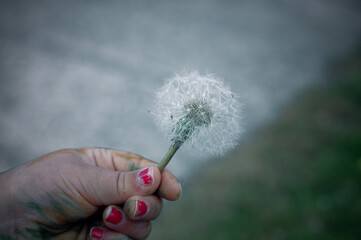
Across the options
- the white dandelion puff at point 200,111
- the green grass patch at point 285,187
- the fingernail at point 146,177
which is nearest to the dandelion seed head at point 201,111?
the white dandelion puff at point 200,111

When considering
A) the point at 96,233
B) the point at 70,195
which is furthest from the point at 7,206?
the point at 96,233

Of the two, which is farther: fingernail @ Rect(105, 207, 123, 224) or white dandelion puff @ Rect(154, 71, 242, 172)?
fingernail @ Rect(105, 207, 123, 224)

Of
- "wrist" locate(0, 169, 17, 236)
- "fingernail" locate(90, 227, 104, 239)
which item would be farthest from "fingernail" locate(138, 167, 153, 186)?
"wrist" locate(0, 169, 17, 236)

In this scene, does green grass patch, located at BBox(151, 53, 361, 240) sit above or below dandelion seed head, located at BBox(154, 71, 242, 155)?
above

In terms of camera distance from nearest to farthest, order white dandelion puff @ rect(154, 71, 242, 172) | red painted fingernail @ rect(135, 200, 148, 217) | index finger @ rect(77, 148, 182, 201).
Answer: white dandelion puff @ rect(154, 71, 242, 172)
red painted fingernail @ rect(135, 200, 148, 217)
index finger @ rect(77, 148, 182, 201)

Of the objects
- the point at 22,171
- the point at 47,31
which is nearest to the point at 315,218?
the point at 22,171

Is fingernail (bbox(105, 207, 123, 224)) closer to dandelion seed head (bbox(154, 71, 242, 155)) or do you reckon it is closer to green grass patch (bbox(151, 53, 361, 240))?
dandelion seed head (bbox(154, 71, 242, 155))

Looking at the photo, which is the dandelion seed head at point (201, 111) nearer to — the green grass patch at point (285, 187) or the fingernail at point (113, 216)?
the fingernail at point (113, 216)

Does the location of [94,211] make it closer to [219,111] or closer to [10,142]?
[219,111]
